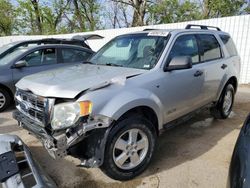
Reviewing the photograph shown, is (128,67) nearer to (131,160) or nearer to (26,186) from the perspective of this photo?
(131,160)

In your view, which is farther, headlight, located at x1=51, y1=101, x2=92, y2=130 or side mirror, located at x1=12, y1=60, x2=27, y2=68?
side mirror, located at x1=12, y1=60, x2=27, y2=68

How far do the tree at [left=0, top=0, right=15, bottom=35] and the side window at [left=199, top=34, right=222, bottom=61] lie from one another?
1116 inches

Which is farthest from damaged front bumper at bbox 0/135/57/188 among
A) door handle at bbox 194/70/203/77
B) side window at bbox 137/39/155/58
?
door handle at bbox 194/70/203/77

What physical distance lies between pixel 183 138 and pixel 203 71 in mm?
1209

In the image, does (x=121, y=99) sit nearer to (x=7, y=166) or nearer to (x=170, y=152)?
(x=7, y=166)

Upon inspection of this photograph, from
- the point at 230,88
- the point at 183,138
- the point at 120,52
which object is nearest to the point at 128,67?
the point at 120,52

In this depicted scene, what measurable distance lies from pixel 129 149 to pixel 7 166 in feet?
4.52

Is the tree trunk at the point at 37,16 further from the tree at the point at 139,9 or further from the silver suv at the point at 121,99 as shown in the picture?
the silver suv at the point at 121,99

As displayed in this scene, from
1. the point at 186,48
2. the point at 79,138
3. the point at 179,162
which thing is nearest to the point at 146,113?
the point at 179,162

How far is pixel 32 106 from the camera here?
275cm

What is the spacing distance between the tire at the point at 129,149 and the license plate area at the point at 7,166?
942 millimetres

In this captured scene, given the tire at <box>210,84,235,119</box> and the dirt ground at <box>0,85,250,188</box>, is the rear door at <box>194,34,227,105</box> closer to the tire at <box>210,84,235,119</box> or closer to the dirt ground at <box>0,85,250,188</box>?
the tire at <box>210,84,235,119</box>

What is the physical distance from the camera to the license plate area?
5.78 ft

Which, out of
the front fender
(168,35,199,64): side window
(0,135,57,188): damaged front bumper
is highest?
(168,35,199,64): side window
